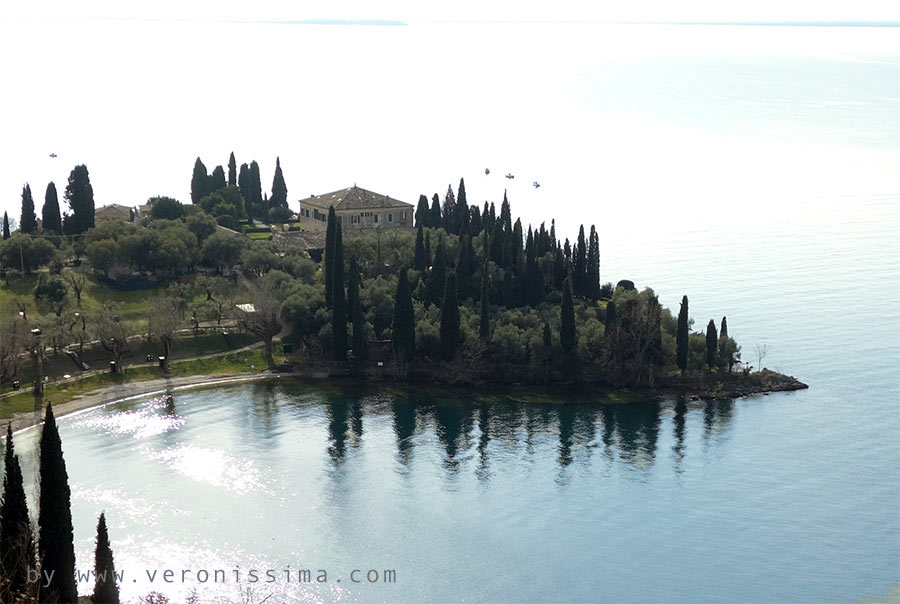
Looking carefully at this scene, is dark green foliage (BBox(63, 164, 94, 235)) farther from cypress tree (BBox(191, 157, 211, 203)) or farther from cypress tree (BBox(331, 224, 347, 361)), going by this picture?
cypress tree (BBox(331, 224, 347, 361))

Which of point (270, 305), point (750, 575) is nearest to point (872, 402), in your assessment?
point (750, 575)

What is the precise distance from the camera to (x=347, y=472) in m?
46.4

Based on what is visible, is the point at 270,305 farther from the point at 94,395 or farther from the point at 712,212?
the point at 712,212

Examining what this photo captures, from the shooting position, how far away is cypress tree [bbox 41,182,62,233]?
241 ft

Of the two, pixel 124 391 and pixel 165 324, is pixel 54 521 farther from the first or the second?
pixel 165 324

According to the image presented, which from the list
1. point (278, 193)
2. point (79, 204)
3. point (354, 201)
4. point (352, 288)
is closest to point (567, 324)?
point (352, 288)

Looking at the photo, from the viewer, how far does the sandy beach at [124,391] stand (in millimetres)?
50062

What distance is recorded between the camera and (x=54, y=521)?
1178 inches

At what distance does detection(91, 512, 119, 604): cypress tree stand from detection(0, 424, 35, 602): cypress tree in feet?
5.56

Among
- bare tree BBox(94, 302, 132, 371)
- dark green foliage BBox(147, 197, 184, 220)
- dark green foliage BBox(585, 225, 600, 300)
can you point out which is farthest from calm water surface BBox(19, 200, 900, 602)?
dark green foliage BBox(147, 197, 184, 220)

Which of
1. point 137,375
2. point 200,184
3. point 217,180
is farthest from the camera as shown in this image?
point 217,180

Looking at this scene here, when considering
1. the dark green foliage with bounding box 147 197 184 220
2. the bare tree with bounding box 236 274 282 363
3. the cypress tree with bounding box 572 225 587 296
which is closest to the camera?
the bare tree with bounding box 236 274 282 363

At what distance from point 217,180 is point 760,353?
45.6 meters

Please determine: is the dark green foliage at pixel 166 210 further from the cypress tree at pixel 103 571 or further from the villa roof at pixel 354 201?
the cypress tree at pixel 103 571
